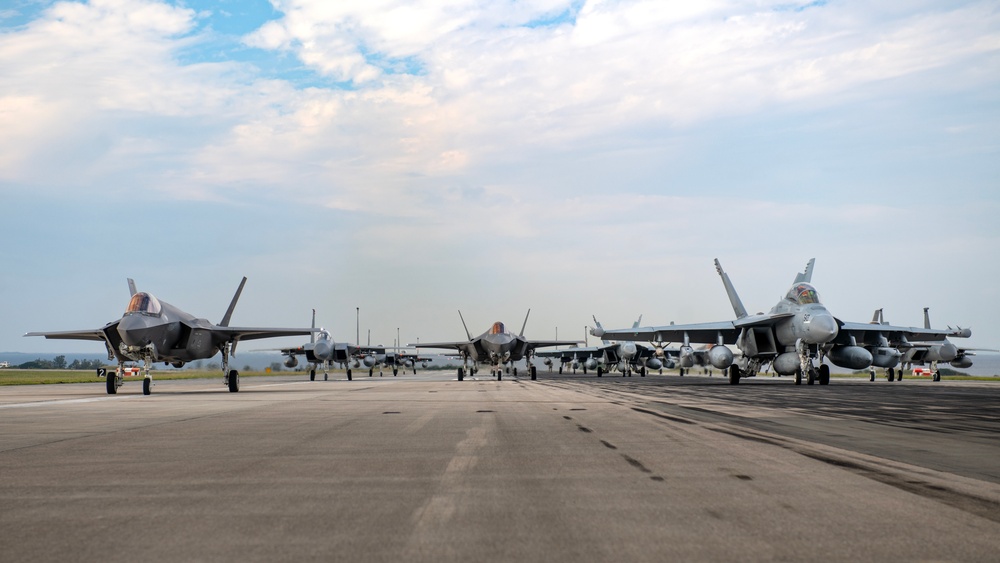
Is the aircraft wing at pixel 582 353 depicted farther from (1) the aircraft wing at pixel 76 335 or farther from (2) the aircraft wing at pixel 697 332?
(1) the aircraft wing at pixel 76 335

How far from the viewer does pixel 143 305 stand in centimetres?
2686

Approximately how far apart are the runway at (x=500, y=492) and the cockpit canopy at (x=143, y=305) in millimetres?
14479

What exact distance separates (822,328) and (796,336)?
2.31 m

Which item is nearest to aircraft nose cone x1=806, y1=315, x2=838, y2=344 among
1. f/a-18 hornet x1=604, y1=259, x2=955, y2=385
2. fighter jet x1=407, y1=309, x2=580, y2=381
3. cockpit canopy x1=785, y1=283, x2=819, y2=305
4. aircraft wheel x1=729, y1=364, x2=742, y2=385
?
f/a-18 hornet x1=604, y1=259, x2=955, y2=385

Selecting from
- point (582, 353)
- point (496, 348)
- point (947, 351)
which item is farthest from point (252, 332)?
point (582, 353)

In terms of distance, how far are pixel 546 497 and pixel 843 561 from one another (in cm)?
247

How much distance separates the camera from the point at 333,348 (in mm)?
58531

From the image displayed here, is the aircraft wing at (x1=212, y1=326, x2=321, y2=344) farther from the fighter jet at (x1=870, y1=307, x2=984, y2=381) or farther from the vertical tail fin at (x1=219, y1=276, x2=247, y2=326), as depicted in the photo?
the fighter jet at (x1=870, y1=307, x2=984, y2=381)

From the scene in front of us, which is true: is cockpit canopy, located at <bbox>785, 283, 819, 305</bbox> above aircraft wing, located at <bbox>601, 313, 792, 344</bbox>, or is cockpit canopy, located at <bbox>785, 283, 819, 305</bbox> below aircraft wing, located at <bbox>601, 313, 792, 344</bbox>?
above

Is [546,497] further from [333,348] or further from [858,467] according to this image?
[333,348]

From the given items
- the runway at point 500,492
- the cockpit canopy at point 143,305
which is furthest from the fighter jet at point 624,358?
the runway at point 500,492

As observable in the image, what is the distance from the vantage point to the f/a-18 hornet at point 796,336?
3428 cm

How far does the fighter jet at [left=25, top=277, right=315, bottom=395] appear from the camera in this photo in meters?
26.3

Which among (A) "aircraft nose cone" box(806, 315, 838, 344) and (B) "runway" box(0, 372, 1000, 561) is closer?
(B) "runway" box(0, 372, 1000, 561)
